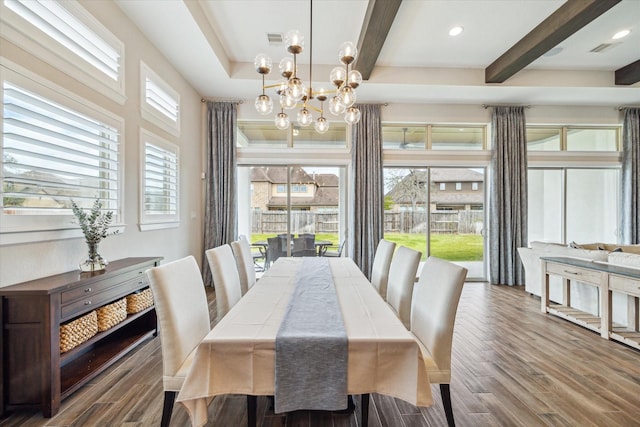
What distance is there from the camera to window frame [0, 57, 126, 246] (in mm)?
1739

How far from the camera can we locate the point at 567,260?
135 inches

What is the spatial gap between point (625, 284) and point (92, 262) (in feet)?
15.3

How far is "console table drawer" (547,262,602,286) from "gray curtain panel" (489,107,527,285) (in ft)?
4.95

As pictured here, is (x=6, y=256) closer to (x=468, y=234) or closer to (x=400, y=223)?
(x=400, y=223)

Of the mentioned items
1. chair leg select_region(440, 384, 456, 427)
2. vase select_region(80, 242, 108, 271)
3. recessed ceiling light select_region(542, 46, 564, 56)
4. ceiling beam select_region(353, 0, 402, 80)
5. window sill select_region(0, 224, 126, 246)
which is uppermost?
recessed ceiling light select_region(542, 46, 564, 56)

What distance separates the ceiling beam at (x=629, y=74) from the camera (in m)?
4.22

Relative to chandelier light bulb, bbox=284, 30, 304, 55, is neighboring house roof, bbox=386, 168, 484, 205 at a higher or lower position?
lower

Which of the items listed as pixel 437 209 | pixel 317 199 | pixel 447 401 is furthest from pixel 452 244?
pixel 447 401

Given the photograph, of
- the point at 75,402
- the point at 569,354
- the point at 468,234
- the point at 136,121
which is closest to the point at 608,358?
the point at 569,354

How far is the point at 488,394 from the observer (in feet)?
6.66

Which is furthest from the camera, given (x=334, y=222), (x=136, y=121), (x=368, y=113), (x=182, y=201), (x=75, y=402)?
(x=334, y=222)

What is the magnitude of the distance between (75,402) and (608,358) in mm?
4204

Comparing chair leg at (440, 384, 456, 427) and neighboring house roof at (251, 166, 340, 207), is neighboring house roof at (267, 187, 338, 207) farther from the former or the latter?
chair leg at (440, 384, 456, 427)

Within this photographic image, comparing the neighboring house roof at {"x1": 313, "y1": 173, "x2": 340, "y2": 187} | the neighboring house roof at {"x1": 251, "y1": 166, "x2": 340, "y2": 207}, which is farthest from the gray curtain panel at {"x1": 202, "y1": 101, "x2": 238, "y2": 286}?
the neighboring house roof at {"x1": 313, "y1": 173, "x2": 340, "y2": 187}
